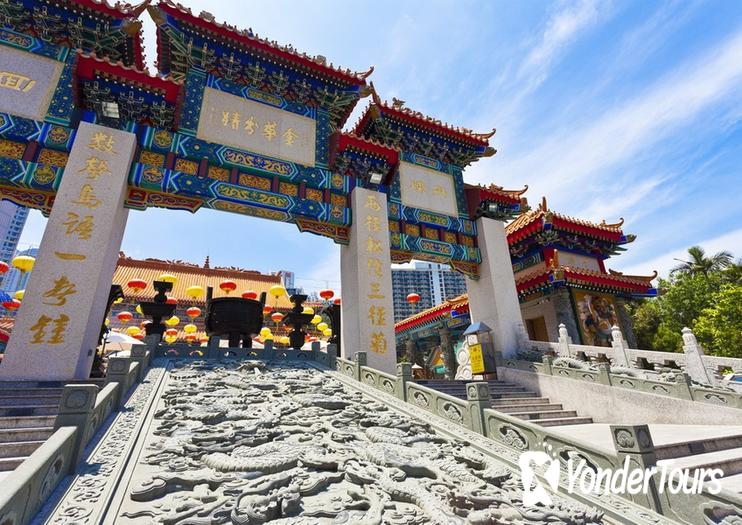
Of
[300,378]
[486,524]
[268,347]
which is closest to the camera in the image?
[486,524]

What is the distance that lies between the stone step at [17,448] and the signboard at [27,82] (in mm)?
8675

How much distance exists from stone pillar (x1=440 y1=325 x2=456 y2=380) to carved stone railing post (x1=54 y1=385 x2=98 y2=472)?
55.0 ft

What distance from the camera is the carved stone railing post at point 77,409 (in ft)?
10.6

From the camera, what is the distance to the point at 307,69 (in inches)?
465

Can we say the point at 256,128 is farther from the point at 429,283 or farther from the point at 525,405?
the point at 429,283

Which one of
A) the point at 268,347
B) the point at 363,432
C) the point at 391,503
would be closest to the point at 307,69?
the point at 268,347

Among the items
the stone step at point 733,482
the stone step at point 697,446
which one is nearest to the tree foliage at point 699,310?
the stone step at point 697,446

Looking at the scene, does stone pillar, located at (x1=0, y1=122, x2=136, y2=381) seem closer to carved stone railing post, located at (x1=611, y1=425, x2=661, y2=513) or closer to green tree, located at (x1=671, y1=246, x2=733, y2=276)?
carved stone railing post, located at (x1=611, y1=425, x2=661, y2=513)

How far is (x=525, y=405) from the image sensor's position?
27.8ft

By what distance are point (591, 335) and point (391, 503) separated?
13.4 metres

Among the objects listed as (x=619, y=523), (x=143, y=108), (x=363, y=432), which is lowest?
(x=619, y=523)

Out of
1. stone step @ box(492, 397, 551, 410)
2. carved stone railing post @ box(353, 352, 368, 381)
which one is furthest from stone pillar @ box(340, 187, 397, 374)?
stone step @ box(492, 397, 551, 410)

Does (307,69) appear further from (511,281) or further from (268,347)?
(511,281)

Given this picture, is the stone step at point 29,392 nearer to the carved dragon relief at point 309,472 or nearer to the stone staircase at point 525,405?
the carved dragon relief at point 309,472
